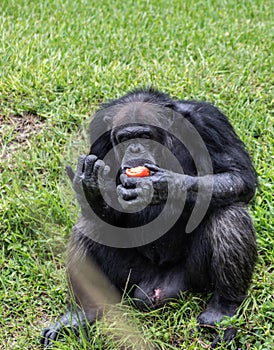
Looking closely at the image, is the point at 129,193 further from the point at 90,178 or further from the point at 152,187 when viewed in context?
the point at 90,178

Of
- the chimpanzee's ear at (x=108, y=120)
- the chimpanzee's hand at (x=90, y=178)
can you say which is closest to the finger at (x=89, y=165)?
the chimpanzee's hand at (x=90, y=178)

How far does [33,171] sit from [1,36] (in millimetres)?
2147

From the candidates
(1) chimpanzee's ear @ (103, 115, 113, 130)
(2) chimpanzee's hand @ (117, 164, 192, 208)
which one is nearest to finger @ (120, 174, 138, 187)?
(2) chimpanzee's hand @ (117, 164, 192, 208)

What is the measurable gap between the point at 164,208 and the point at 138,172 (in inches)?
18.4

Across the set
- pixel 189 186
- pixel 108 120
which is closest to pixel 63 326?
pixel 189 186

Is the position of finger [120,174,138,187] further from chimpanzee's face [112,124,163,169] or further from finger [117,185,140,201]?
chimpanzee's face [112,124,163,169]

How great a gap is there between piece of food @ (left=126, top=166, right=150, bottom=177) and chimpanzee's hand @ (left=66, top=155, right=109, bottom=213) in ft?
0.74

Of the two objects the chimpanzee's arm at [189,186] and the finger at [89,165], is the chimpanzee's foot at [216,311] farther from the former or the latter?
the finger at [89,165]

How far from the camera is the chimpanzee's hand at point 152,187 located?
4105 mm

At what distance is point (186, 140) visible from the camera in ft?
15.0

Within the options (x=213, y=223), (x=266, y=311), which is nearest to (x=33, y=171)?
(x=213, y=223)

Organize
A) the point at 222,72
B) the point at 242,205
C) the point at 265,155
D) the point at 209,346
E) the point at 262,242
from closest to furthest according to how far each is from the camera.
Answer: the point at 209,346 → the point at 242,205 → the point at 262,242 → the point at 265,155 → the point at 222,72

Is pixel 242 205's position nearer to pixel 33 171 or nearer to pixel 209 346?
pixel 209 346

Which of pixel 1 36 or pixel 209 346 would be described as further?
pixel 1 36
